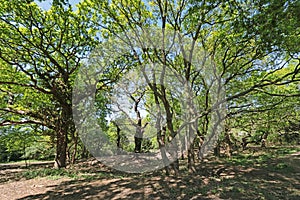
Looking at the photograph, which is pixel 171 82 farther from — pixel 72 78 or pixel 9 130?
pixel 9 130

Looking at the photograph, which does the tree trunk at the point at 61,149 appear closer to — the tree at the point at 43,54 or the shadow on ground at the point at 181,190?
the tree at the point at 43,54

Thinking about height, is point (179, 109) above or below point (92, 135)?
above

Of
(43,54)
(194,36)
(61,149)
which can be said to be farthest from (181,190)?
(61,149)

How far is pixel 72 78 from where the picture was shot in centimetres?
926

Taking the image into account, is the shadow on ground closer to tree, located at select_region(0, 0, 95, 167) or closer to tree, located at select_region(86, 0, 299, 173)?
tree, located at select_region(86, 0, 299, 173)

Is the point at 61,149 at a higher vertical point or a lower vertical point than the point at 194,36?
lower

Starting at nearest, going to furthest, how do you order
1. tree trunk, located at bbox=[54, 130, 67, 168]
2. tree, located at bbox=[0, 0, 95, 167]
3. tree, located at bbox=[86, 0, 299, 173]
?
tree, located at bbox=[86, 0, 299, 173] < tree, located at bbox=[0, 0, 95, 167] < tree trunk, located at bbox=[54, 130, 67, 168]

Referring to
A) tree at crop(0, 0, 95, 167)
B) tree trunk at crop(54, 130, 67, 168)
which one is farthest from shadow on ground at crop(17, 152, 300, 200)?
tree at crop(0, 0, 95, 167)

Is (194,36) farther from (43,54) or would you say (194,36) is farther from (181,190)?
(43,54)

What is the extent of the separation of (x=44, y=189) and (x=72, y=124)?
489 centimetres

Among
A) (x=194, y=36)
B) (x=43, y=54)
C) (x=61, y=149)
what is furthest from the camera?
(x=61, y=149)

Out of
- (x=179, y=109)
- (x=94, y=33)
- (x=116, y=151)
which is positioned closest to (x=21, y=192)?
(x=94, y=33)

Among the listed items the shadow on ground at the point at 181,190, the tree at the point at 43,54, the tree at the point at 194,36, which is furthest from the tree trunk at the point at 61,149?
the tree at the point at 194,36

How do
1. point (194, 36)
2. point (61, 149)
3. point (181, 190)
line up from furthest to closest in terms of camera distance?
Answer: point (61, 149) < point (194, 36) < point (181, 190)
